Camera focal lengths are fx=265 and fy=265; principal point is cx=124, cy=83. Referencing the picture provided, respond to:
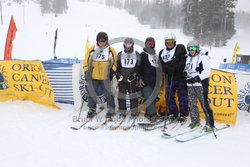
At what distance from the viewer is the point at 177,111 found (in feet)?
20.4

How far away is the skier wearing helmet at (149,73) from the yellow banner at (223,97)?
1291 millimetres

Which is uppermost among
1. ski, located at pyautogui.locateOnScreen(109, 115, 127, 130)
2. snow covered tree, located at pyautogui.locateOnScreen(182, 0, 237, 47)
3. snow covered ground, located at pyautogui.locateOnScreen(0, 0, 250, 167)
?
snow covered tree, located at pyautogui.locateOnScreen(182, 0, 237, 47)

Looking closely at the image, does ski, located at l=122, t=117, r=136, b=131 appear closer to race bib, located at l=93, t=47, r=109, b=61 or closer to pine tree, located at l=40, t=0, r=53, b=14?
race bib, located at l=93, t=47, r=109, b=61

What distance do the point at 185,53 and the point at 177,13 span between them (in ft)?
276

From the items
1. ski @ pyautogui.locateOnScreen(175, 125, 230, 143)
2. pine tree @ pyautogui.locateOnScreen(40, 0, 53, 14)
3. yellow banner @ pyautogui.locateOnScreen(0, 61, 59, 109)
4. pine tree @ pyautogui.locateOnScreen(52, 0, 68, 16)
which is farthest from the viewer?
pine tree @ pyautogui.locateOnScreen(52, 0, 68, 16)

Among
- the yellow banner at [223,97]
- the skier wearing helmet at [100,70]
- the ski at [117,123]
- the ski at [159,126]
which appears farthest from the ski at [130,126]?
the yellow banner at [223,97]

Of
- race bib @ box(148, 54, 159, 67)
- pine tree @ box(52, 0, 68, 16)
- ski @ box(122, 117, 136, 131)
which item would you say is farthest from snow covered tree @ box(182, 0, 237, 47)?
ski @ box(122, 117, 136, 131)

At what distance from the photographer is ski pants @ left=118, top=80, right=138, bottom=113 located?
20.8 ft

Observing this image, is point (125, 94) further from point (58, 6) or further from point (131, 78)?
point (58, 6)

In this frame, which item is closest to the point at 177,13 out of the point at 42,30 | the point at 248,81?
the point at 42,30

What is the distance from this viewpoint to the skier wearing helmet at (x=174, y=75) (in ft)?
19.4

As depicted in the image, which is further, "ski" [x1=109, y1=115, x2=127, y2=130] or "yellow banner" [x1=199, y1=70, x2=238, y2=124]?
"yellow banner" [x1=199, y1=70, x2=238, y2=124]

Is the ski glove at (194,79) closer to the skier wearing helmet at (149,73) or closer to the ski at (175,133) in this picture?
the skier wearing helmet at (149,73)

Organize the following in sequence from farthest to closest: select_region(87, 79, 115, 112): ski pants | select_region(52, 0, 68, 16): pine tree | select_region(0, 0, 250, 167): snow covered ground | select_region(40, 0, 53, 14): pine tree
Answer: select_region(52, 0, 68, 16): pine tree, select_region(40, 0, 53, 14): pine tree, select_region(87, 79, 115, 112): ski pants, select_region(0, 0, 250, 167): snow covered ground
